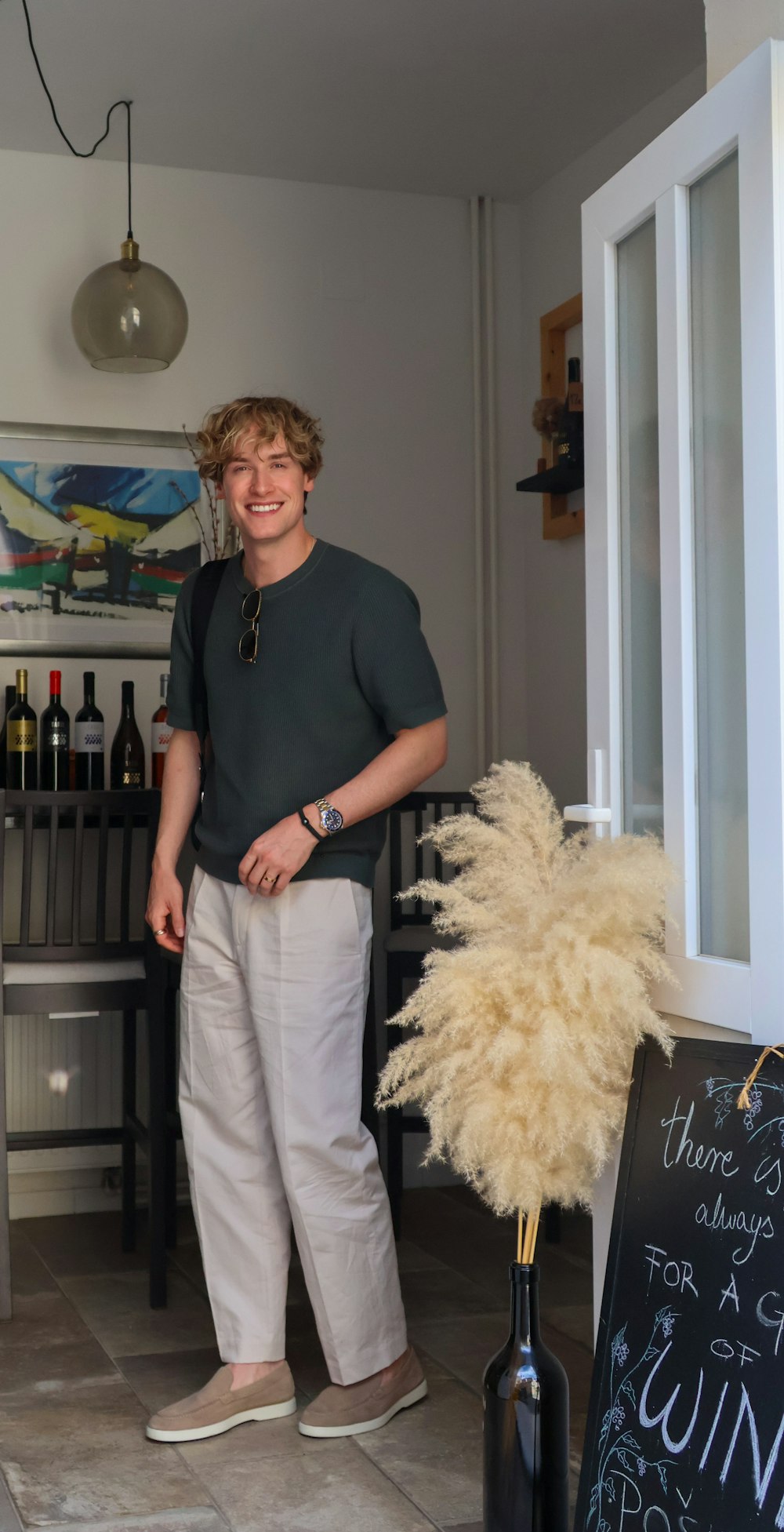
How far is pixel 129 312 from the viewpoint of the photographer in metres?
3.37

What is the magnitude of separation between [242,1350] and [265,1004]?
0.55 metres

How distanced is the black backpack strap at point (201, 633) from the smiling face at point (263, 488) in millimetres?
171

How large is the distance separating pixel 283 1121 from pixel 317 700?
64 cm

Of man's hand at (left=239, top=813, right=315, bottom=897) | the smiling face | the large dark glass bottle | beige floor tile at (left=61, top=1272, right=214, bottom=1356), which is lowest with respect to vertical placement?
beige floor tile at (left=61, top=1272, right=214, bottom=1356)

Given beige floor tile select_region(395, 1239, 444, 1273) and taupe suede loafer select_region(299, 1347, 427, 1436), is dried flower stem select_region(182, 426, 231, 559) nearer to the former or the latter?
beige floor tile select_region(395, 1239, 444, 1273)

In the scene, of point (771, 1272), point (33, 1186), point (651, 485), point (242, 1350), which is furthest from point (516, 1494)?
point (33, 1186)

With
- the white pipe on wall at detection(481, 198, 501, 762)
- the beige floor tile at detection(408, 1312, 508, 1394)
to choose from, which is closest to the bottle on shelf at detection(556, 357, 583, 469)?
the white pipe on wall at detection(481, 198, 501, 762)

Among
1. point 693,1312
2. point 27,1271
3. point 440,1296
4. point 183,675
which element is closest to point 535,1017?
point 693,1312

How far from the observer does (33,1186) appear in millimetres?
3680

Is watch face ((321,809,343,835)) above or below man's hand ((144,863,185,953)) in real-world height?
above

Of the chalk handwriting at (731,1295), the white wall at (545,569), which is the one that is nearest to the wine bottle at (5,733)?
the white wall at (545,569)

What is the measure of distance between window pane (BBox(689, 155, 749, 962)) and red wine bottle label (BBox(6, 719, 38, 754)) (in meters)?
2.22

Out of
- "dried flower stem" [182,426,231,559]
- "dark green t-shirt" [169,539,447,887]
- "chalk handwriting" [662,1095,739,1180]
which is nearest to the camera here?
"chalk handwriting" [662,1095,739,1180]

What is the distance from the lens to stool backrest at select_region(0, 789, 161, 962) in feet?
9.70
